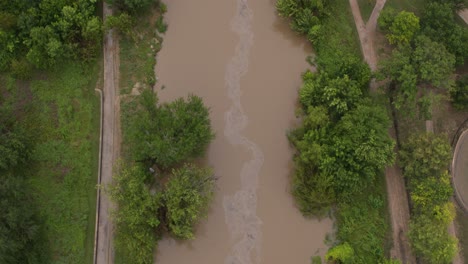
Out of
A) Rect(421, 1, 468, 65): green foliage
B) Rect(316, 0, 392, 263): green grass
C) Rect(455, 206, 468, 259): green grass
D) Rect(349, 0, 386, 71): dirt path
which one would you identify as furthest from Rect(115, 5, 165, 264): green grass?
Rect(455, 206, 468, 259): green grass

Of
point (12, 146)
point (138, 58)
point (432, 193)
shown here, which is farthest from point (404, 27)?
point (12, 146)

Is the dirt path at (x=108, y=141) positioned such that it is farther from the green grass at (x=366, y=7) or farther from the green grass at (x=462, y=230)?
the green grass at (x=462, y=230)

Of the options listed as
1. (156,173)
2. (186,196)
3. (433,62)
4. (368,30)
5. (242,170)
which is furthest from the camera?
(368,30)

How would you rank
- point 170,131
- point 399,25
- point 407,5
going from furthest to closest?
point 407,5 → point 399,25 → point 170,131

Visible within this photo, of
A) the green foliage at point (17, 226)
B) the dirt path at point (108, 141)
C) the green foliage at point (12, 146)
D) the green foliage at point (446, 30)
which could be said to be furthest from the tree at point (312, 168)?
the green foliage at point (12, 146)

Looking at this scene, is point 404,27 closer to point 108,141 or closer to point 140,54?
point 140,54

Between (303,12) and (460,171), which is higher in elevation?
(303,12)
